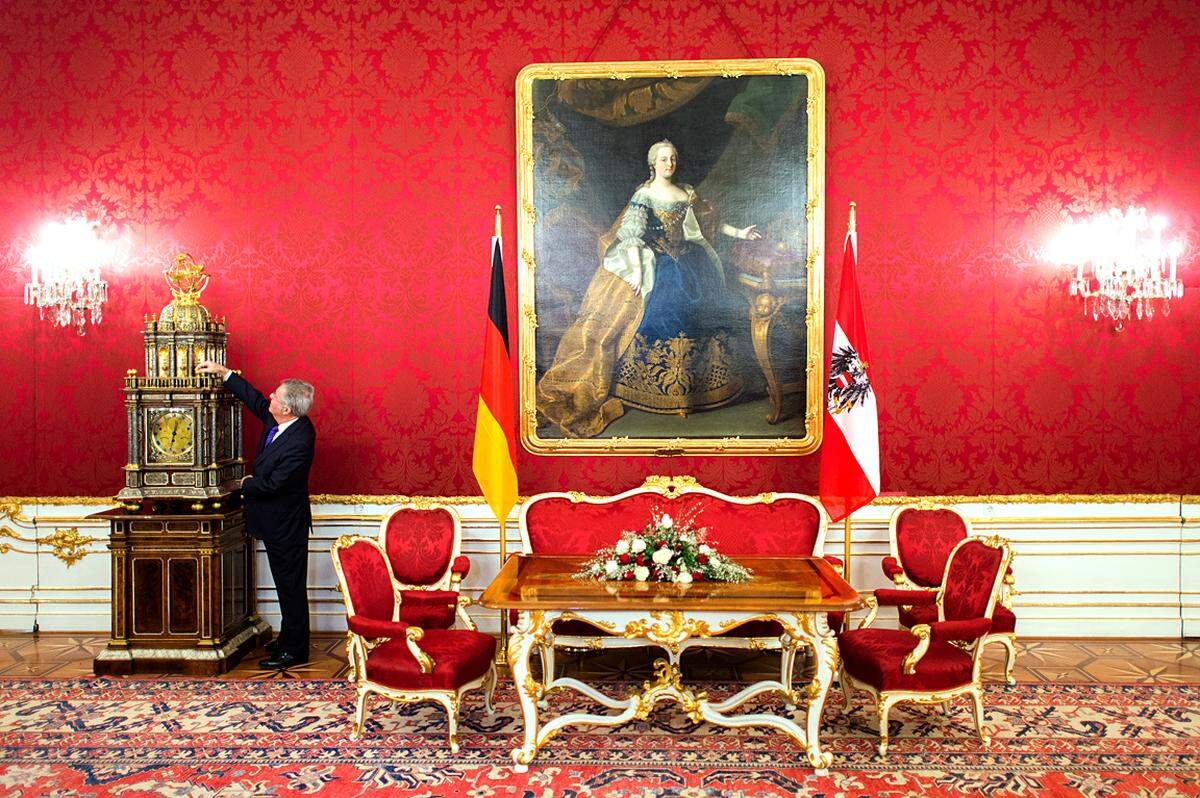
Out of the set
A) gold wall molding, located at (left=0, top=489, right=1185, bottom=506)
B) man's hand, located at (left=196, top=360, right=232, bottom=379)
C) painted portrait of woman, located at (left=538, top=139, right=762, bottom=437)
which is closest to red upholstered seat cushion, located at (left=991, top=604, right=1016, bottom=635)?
gold wall molding, located at (left=0, top=489, right=1185, bottom=506)

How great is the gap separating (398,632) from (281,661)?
192 cm

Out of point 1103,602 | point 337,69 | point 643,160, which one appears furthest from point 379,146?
point 1103,602

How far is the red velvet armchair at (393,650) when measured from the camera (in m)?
4.43

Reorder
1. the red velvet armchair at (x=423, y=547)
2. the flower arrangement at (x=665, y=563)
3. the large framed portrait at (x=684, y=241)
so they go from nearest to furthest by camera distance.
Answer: the flower arrangement at (x=665, y=563) < the red velvet armchair at (x=423, y=547) < the large framed portrait at (x=684, y=241)

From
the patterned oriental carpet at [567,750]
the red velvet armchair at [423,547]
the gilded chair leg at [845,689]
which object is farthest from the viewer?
the red velvet armchair at [423,547]

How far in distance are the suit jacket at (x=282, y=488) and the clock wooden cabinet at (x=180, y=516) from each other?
249mm

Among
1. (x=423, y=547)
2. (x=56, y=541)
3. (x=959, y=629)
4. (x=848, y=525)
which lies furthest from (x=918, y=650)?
(x=56, y=541)

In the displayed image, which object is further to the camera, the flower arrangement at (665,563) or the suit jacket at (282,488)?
the suit jacket at (282,488)

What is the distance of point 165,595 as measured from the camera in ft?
18.7

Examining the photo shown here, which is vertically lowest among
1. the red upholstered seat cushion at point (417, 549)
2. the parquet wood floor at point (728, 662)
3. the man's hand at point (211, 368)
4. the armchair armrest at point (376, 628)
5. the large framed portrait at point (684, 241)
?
the parquet wood floor at point (728, 662)

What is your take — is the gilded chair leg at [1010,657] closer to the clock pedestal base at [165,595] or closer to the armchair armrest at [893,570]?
the armchair armrest at [893,570]

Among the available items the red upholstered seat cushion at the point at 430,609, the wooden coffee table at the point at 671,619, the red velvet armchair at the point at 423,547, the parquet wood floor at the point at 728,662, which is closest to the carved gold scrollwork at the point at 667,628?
the wooden coffee table at the point at 671,619

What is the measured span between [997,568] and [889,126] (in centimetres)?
343

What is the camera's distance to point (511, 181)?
6535 mm
